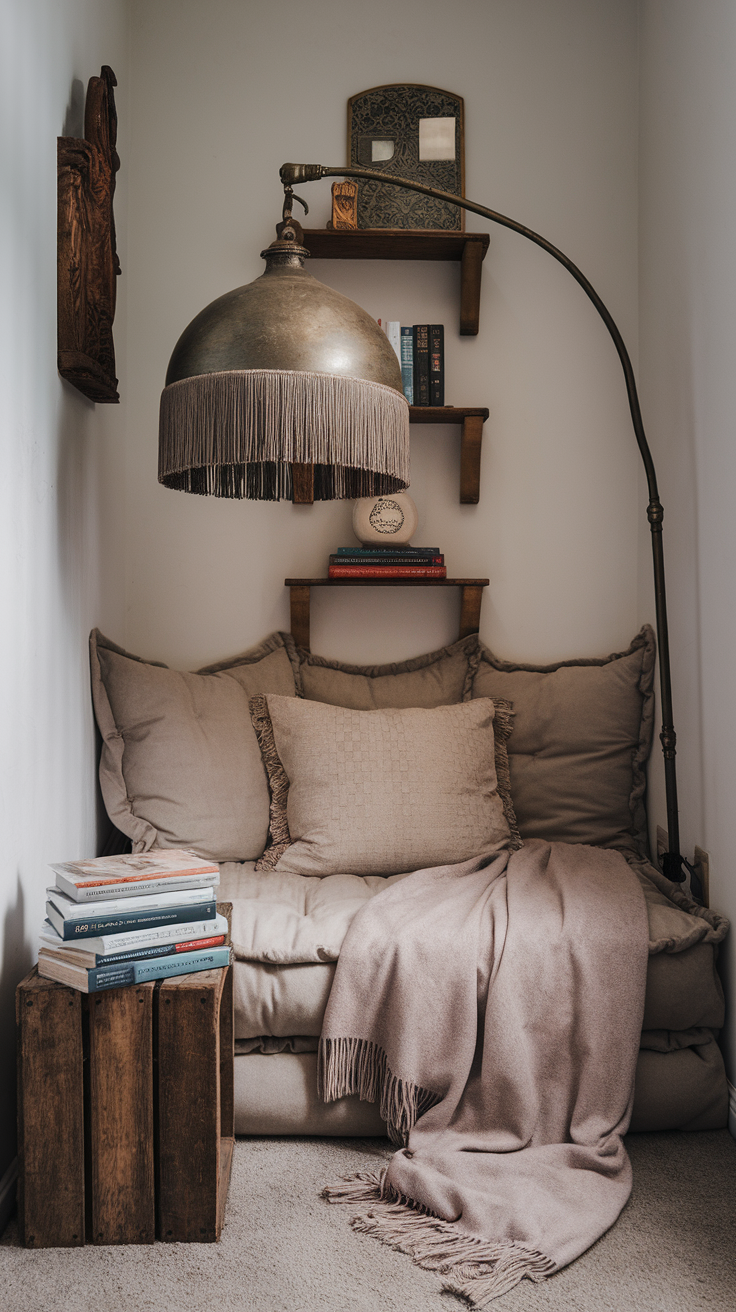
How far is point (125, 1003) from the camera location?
1.46 m

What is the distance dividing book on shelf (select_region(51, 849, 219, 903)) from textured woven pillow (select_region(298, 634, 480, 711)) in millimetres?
980

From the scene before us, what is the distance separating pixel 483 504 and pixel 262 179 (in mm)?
1148

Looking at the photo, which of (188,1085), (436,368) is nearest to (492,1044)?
(188,1085)

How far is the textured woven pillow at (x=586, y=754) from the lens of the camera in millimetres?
2436

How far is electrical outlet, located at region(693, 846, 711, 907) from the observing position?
209 centimetres

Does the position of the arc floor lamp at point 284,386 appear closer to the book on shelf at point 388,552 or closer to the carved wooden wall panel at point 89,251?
the carved wooden wall panel at point 89,251

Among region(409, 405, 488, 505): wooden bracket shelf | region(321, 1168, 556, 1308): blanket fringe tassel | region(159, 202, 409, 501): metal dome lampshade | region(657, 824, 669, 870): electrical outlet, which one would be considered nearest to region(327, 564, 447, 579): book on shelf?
region(409, 405, 488, 505): wooden bracket shelf

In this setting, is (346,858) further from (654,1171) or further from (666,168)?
(666,168)

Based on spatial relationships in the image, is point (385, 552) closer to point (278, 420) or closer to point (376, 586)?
point (376, 586)

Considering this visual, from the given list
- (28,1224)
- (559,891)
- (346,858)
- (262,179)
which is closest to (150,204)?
(262,179)

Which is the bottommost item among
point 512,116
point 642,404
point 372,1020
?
point 372,1020

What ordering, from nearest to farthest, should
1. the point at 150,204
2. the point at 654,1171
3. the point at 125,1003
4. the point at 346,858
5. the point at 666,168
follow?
the point at 125,1003 < the point at 654,1171 < the point at 346,858 < the point at 666,168 < the point at 150,204

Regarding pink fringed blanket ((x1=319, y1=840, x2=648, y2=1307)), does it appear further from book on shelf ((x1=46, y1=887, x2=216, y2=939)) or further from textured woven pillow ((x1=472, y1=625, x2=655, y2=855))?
textured woven pillow ((x1=472, y1=625, x2=655, y2=855))

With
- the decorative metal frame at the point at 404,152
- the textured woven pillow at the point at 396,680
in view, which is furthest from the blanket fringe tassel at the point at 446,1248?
the decorative metal frame at the point at 404,152
